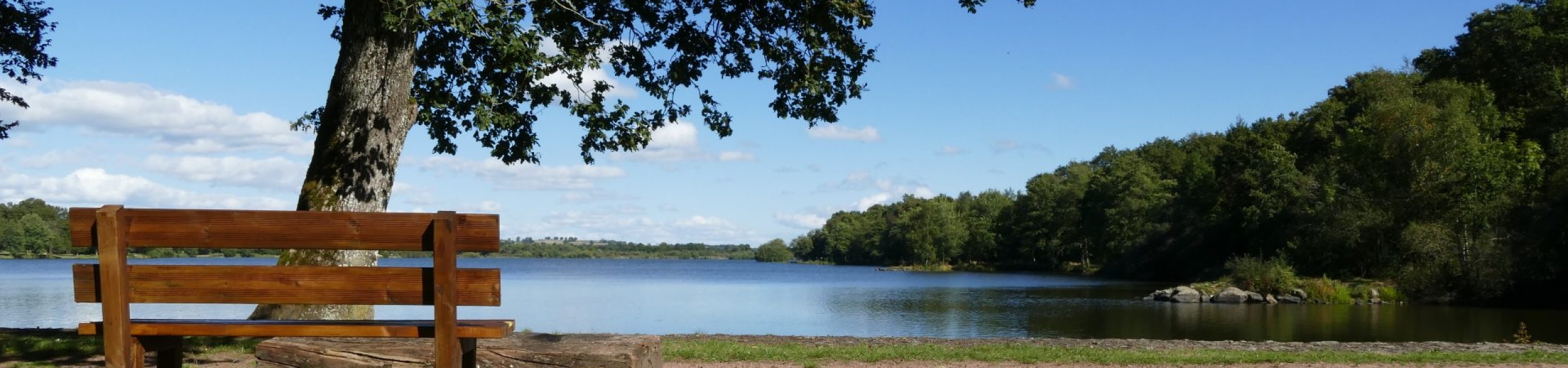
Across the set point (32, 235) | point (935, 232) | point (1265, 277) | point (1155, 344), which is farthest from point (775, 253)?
point (1155, 344)

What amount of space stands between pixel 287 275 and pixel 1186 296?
37.6 meters

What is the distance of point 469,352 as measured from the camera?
5188 mm

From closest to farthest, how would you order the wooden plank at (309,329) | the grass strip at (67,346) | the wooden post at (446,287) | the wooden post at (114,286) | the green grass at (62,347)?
the wooden post at (446,287) < the wooden post at (114,286) < the wooden plank at (309,329) < the green grass at (62,347) < the grass strip at (67,346)

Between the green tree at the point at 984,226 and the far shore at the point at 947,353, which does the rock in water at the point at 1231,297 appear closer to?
the far shore at the point at 947,353

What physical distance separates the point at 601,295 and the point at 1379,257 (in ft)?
92.7

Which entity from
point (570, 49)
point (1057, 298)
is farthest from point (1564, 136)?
point (570, 49)

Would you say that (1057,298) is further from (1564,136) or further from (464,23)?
(464,23)

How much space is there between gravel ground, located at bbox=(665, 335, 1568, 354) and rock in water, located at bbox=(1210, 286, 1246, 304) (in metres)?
23.8

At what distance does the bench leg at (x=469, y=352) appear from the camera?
16.5 feet

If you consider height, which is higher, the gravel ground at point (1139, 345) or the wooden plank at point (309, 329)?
the wooden plank at point (309, 329)

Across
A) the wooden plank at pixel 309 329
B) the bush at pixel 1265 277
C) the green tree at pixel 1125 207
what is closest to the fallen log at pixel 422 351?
the wooden plank at pixel 309 329

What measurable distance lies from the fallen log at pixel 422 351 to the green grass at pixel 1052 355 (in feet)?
14.3

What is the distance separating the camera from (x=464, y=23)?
30.4ft

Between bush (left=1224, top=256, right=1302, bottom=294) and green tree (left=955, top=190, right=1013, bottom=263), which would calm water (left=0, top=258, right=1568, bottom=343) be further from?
green tree (left=955, top=190, right=1013, bottom=263)
